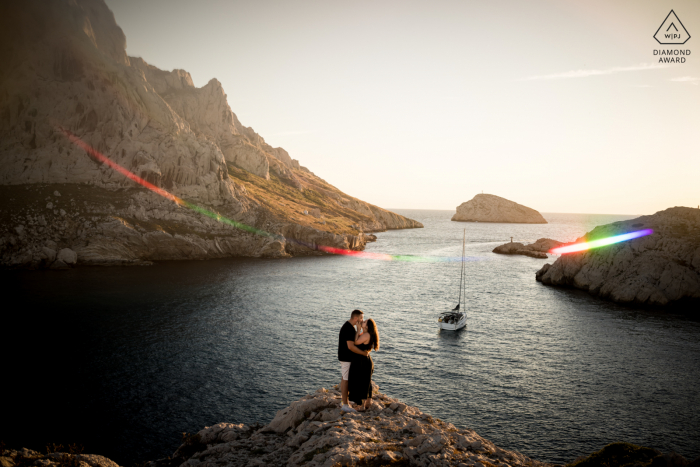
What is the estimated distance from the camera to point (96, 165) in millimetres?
95250

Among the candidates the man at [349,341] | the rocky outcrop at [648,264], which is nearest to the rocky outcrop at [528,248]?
the rocky outcrop at [648,264]

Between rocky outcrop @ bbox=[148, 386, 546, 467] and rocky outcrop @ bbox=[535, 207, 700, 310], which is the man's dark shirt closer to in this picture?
rocky outcrop @ bbox=[148, 386, 546, 467]

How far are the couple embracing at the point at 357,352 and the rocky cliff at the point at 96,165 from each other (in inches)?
3282

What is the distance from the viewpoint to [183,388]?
30.0 metres

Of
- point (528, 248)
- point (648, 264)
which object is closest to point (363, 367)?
point (648, 264)

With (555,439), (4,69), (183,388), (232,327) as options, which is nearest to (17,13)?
(4,69)

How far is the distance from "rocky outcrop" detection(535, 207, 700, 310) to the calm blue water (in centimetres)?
530

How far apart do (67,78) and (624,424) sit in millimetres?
133756

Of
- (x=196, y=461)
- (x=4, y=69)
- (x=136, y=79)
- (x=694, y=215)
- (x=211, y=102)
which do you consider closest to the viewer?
(x=196, y=461)

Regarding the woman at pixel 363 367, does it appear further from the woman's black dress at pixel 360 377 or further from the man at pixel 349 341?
the man at pixel 349 341

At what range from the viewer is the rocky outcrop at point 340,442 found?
1312 centimetres

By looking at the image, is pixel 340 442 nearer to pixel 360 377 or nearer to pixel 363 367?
pixel 360 377

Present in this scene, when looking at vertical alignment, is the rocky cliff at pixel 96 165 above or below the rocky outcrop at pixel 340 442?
above

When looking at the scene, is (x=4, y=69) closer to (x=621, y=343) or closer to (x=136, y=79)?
(x=136, y=79)
